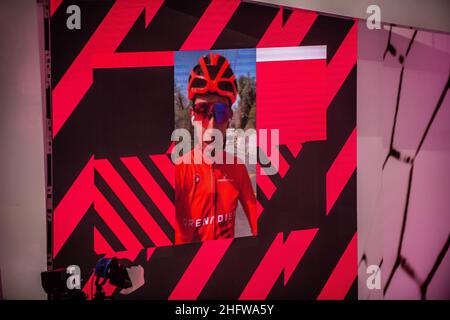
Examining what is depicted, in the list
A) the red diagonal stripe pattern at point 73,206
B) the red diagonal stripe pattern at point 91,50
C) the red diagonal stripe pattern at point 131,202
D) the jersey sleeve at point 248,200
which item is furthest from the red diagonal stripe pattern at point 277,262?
the red diagonal stripe pattern at point 91,50

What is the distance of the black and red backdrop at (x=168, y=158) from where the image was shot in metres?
2.30

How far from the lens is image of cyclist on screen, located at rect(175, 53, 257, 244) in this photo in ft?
7.85

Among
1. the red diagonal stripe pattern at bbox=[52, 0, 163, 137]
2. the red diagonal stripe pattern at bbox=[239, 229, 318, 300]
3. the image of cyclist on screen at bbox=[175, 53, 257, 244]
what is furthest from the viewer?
the red diagonal stripe pattern at bbox=[239, 229, 318, 300]

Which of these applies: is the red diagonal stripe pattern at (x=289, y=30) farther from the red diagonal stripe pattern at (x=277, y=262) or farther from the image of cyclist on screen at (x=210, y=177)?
the red diagonal stripe pattern at (x=277, y=262)

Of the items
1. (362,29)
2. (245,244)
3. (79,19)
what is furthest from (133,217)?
(362,29)

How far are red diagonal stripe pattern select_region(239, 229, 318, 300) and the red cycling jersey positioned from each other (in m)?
0.19

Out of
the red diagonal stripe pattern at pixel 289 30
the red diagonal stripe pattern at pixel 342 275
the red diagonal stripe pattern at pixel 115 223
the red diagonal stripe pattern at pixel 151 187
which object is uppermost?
the red diagonal stripe pattern at pixel 289 30

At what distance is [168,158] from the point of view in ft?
7.82

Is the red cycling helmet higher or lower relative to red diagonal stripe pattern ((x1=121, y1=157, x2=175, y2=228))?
higher

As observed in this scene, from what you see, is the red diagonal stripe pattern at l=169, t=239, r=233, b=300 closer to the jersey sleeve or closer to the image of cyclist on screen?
the image of cyclist on screen

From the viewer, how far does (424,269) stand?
103 inches

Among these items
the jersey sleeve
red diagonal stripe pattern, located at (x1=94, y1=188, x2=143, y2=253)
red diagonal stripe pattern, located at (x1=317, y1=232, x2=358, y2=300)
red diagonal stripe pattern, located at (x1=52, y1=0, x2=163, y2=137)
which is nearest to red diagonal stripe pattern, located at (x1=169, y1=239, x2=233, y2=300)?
the jersey sleeve

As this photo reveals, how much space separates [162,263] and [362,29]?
6.16 feet

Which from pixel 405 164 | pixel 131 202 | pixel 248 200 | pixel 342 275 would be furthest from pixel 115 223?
pixel 405 164
